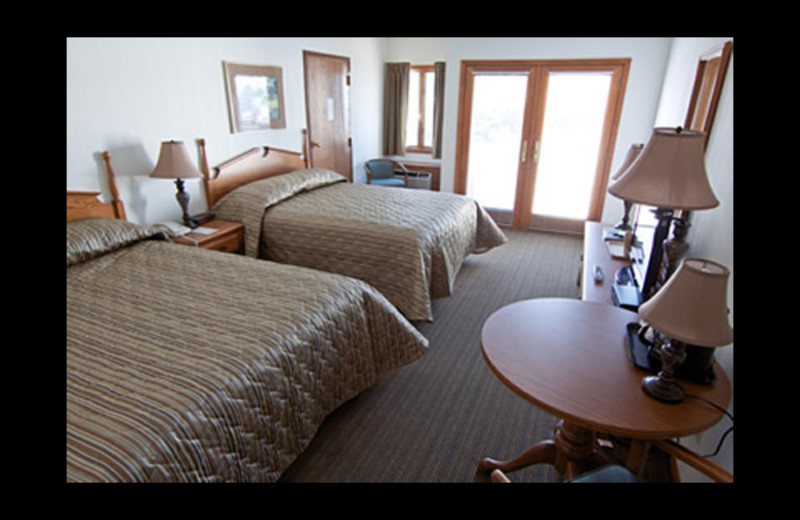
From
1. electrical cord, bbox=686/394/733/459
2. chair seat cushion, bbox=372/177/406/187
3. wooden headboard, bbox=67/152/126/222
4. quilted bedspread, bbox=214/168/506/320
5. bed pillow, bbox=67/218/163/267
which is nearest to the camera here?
electrical cord, bbox=686/394/733/459

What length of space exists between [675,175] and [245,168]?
3.10m

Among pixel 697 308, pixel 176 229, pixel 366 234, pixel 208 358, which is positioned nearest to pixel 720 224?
pixel 697 308

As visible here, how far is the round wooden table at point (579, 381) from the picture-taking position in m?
1.01

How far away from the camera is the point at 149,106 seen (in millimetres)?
2590

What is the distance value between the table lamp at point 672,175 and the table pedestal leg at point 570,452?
0.78m

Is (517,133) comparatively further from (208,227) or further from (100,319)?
(100,319)

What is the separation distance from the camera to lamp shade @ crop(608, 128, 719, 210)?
3.95ft

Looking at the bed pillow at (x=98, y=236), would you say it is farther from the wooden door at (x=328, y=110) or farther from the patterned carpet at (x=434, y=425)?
the wooden door at (x=328, y=110)

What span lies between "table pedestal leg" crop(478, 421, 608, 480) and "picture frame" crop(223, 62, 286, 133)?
10.1 ft

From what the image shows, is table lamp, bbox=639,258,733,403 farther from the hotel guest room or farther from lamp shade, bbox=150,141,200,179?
lamp shade, bbox=150,141,200,179

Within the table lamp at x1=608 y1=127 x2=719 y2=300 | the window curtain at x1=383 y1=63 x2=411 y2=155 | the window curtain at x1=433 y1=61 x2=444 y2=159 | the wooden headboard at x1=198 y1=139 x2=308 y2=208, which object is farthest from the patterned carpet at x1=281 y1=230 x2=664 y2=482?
the window curtain at x1=383 y1=63 x2=411 y2=155

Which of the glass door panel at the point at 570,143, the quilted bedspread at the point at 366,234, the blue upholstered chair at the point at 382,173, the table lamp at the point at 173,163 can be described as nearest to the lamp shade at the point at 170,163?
the table lamp at the point at 173,163
